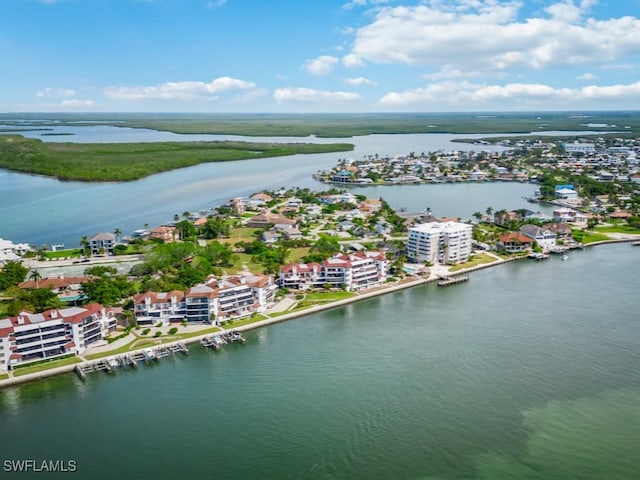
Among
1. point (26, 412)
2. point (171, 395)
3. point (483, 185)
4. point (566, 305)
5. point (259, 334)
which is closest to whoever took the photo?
point (26, 412)

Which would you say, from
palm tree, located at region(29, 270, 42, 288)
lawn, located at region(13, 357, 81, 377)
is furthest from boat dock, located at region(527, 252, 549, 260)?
palm tree, located at region(29, 270, 42, 288)

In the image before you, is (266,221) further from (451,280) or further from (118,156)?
(118,156)

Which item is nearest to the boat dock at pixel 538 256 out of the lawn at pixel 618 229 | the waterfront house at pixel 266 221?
the lawn at pixel 618 229

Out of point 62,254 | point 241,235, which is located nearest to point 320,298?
point 241,235

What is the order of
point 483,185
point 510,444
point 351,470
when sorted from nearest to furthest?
point 351,470 → point 510,444 → point 483,185

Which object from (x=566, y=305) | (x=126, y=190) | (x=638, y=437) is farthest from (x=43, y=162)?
(x=638, y=437)

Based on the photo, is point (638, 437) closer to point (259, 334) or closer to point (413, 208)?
point (259, 334)
